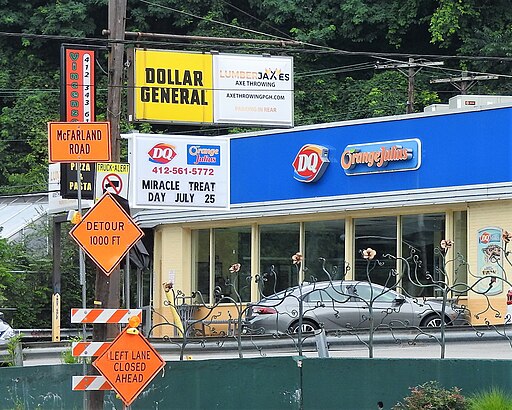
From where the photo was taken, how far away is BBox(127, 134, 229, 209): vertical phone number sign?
24125 millimetres

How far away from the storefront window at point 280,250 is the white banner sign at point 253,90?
20.2 feet

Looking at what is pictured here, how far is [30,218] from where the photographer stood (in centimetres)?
4234

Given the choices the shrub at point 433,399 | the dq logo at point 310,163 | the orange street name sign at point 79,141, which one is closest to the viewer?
the shrub at point 433,399

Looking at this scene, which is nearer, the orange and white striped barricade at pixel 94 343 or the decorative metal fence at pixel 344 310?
the orange and white striped barricade at pixel 94 343

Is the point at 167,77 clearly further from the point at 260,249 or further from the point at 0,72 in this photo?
the point at 0,72

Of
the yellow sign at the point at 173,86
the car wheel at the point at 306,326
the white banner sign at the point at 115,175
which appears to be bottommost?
the car wheel at the point at 306,326

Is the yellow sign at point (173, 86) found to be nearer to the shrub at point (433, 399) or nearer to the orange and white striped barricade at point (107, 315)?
the orange and white striped barricade at point (107, 315)

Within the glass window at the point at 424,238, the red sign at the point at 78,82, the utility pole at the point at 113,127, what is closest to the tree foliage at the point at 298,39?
the glass window at the point at 424,238

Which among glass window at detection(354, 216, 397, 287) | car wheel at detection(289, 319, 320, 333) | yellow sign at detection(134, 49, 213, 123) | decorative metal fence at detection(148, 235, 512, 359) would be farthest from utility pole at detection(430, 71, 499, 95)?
yellow sign at detection(134, 49, 213, 123)

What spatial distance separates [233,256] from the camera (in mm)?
32188

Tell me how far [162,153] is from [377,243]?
6.72 m

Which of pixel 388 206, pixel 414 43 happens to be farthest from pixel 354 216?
pixel 414 43

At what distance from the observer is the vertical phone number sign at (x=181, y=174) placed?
24.1 meters

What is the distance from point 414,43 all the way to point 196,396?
4086 centimetres
